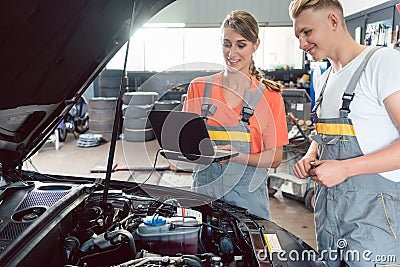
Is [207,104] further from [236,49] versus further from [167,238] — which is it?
[167,238]

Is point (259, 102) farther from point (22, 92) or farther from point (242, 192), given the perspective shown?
point (22, 92)

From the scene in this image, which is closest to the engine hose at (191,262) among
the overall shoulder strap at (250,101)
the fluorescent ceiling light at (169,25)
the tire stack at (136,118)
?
the overall shoulder strap at (250,101)

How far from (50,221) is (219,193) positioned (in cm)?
75

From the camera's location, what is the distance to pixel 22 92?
1.02 m

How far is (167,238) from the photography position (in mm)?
1107

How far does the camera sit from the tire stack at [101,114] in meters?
6.96

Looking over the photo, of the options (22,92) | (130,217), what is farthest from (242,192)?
(22,92)

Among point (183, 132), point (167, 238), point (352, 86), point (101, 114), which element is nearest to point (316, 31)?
point (352, 86)

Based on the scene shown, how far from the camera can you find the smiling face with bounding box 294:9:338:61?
3.92 feet

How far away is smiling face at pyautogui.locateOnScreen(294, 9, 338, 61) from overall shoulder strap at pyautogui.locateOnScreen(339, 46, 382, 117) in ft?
0.38

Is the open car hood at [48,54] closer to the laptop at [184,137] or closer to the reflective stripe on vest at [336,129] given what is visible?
the laptop at [184,137]

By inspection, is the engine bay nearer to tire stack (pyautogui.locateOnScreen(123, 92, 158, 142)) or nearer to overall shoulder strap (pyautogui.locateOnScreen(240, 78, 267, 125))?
overall shoulder strap (pyautogui.locateOnScreen(240, 78, 267, 125))

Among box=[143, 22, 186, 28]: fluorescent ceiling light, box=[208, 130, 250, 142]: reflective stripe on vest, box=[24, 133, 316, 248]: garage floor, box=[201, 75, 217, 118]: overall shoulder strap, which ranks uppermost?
box=[143, 22, 186, 28]: fluorescent ceiling light

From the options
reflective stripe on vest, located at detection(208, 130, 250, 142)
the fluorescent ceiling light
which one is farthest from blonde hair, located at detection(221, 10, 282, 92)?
the fluorescent ceiling light
